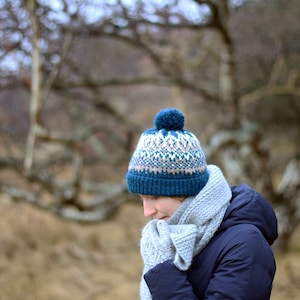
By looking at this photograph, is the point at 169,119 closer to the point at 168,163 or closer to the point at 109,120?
the point at 168,163

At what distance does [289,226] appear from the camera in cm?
555

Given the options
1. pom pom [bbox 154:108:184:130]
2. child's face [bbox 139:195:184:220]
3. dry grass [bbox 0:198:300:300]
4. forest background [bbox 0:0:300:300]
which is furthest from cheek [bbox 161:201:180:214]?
dry grass [bbox 0:198:300:300]

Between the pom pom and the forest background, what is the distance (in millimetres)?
2014

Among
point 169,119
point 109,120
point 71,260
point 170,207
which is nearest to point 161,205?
point 170,207

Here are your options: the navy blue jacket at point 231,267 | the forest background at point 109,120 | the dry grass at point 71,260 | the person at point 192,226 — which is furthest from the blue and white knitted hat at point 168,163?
the dry grass at point 71,260

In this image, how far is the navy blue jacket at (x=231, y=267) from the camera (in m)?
1.29

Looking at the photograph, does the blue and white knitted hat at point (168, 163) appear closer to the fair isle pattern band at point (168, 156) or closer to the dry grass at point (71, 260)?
the fair isle pattern band at point (168, 156)

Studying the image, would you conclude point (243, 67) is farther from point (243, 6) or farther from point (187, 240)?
point (187, 240)

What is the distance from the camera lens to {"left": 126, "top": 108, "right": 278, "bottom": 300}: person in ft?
4.35

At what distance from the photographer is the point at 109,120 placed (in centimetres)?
909

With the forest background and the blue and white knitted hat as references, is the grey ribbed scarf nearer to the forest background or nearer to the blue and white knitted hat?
the blue and white knitted hat

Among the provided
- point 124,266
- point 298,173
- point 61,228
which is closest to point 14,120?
point 61,228

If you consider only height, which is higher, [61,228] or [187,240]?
[187,240]

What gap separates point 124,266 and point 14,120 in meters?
2.83
